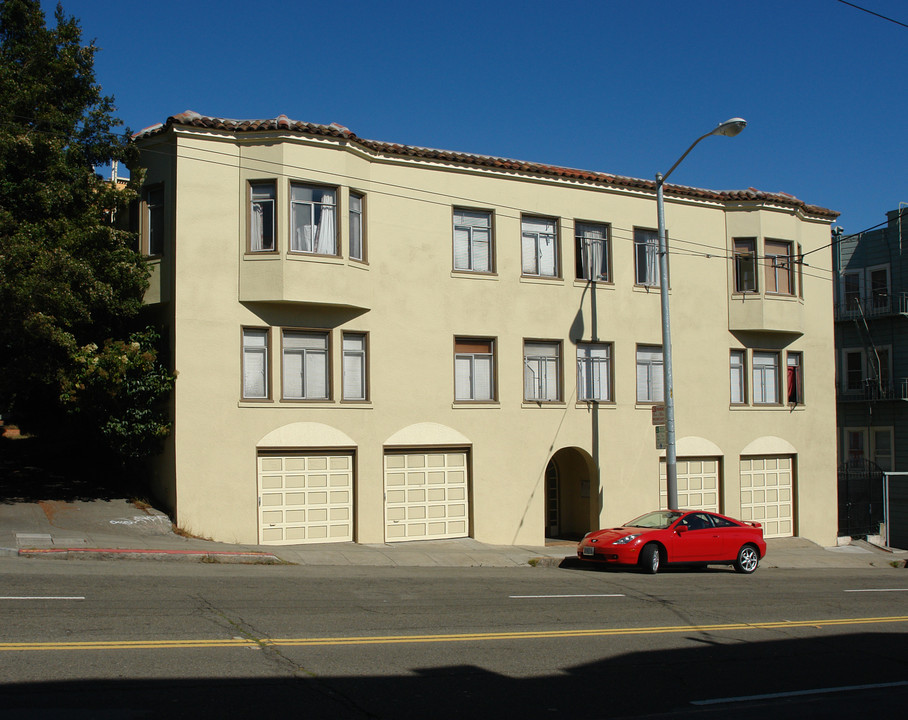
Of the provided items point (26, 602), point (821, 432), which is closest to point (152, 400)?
point (26, 602)

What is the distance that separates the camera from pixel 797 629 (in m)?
12.4

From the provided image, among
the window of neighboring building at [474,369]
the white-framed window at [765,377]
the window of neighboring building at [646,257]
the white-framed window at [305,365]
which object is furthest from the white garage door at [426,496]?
the white-framed window at [765,377]

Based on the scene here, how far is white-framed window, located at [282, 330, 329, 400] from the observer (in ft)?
66.6

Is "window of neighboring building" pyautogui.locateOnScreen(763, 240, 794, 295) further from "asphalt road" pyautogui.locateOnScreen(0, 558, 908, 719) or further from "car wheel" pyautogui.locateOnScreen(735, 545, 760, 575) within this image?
"asphalt road" pyautogui.locateOnScreen(0, 558, 908, 719)

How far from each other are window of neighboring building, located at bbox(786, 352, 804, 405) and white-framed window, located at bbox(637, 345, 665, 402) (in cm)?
503

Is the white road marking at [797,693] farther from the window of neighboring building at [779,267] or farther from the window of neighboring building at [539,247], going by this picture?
the window of neighboring building at [779,267]

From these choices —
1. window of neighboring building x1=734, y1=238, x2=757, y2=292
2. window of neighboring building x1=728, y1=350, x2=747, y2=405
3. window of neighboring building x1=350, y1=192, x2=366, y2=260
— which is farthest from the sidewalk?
window of neighboring building x1=734, y1=238, x2=757, y2=292

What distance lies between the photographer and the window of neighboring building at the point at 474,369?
73.7 feet

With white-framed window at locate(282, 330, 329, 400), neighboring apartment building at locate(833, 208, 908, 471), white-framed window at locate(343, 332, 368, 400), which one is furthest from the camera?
neighboring apartment building at locate(833, 208, 908, 471)

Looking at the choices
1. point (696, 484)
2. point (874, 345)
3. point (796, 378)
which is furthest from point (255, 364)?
point (874, 345)

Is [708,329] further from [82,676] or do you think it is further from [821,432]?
[82,676]

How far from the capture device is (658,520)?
63.4 feet

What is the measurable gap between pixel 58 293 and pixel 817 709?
47.8ft

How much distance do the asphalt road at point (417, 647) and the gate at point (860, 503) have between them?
14345mm
